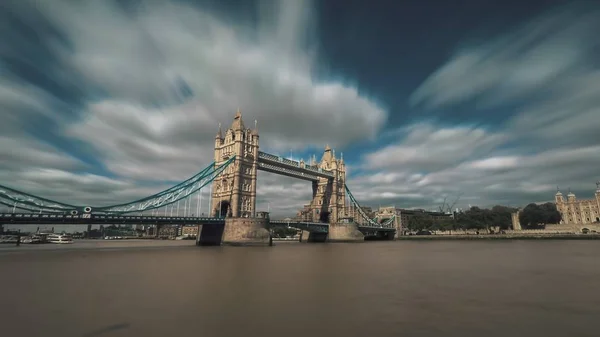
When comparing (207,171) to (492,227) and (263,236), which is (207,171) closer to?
(263,236)

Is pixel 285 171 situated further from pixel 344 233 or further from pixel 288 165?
pixel 344 233

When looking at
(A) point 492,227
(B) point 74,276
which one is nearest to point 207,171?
(B) point 74,276

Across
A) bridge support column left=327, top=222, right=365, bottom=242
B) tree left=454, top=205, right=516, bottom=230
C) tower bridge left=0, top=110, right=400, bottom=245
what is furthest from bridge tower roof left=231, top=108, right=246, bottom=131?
tree left=454, top=205, right=516, bottom=230

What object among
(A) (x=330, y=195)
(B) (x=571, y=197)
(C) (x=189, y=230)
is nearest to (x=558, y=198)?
(B) (x=571, y=197)

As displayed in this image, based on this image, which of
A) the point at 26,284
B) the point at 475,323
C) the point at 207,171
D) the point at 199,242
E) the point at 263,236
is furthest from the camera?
the point at 207,171

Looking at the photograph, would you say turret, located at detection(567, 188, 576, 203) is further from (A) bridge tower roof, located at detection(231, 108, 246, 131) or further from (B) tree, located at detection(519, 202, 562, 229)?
(A) bridge tower roof, located at detection(231, 108, 246, 131)
